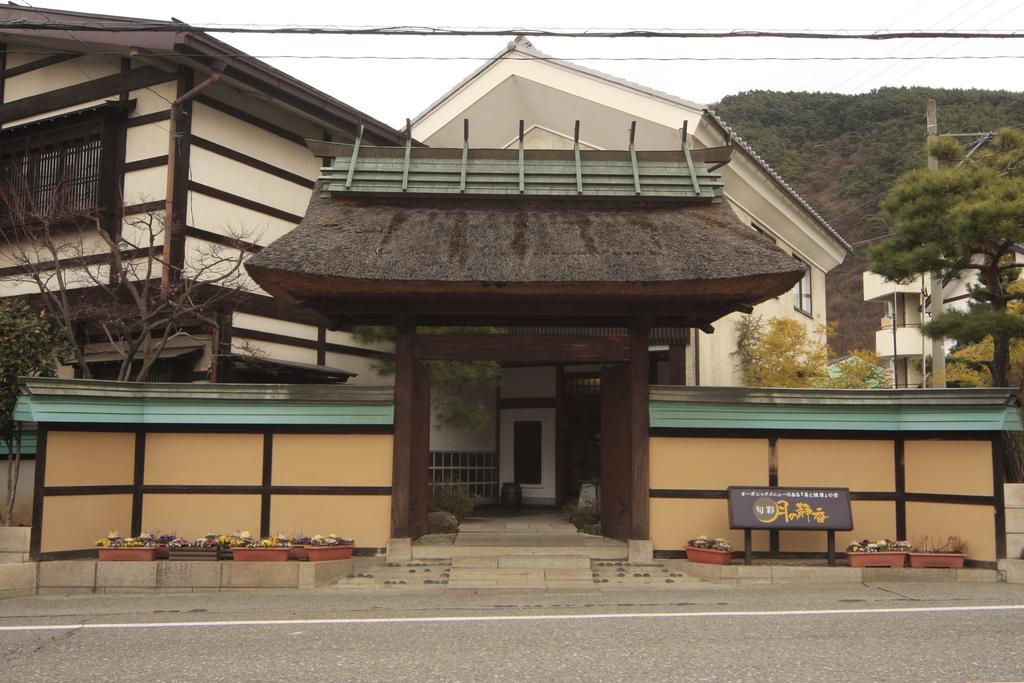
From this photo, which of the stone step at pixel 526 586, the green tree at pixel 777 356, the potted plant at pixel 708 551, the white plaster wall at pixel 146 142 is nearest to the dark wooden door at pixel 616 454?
the potted plant at pixel 708 551

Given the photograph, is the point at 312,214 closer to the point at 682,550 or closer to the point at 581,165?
the point at 581,165

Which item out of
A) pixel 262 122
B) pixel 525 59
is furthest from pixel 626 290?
pixel 525 59

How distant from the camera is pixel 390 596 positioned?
971 centimetres

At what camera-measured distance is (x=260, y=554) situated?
34.5ft

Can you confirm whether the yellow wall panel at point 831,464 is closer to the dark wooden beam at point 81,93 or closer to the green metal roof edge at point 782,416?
the green metal roof edge at point 782,416

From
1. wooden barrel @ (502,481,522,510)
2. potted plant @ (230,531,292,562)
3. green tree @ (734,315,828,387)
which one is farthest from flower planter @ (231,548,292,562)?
green tree @ (734,315,828,387)

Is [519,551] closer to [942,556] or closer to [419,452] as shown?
[419,452]

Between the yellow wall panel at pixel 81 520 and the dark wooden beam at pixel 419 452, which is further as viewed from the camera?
the dark wooden beam at pixel 419 452

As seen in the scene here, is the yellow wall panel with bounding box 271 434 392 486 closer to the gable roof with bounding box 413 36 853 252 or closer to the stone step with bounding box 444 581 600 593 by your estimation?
the stone step with bounding box 444 581 600 593

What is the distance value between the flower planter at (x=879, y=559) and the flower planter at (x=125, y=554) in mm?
8464

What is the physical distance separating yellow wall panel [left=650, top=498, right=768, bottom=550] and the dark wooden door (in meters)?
0.38

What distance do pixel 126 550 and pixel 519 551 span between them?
470 centimetres

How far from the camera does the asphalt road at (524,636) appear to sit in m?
6.05

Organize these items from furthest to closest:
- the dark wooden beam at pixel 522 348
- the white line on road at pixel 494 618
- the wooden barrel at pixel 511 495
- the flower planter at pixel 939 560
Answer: the wooden barrel at pixel 511 495 < the dark wooden beam at pixel 522 348 < the flower planter at pixel 939 560 < the white line on road at pixel 494 618
